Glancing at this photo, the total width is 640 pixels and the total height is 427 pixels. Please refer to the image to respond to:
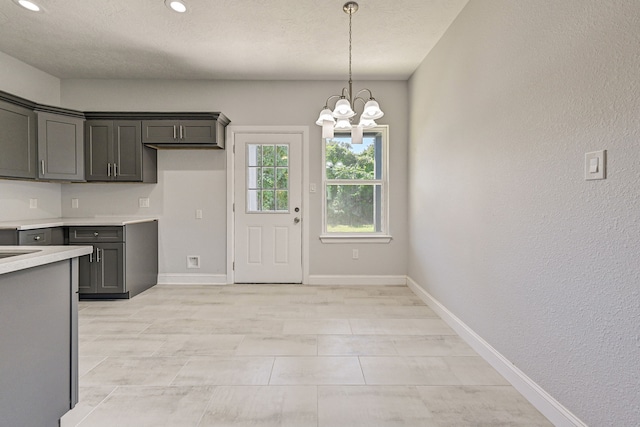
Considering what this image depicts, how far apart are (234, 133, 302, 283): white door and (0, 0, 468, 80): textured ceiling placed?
3.37 ft

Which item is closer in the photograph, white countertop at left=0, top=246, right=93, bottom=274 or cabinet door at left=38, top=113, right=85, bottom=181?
white countertop at left=0, top=246, right=93, bottom=274

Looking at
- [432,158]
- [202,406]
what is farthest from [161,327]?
[432,158]

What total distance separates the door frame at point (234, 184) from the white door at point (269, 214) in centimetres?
5

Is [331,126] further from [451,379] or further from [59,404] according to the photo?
[59,404]

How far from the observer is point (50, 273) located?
1.50 m

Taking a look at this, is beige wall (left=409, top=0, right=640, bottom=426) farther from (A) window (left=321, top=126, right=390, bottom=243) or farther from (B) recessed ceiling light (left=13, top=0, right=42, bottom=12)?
(B) recessed ceiling light (left=13, top=0, right=42, bottom=12)

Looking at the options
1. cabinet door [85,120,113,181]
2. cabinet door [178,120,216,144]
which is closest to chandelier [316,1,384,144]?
cabinet door [178,120,216,144]

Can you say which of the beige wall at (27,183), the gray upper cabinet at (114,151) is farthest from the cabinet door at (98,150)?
the beige wall at (27,183)

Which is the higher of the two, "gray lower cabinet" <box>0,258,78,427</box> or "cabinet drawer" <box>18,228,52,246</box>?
"cabinet drawer" <box>18,228,52,246</box>

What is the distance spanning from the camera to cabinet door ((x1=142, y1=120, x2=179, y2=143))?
158 inches

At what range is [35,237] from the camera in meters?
3.35

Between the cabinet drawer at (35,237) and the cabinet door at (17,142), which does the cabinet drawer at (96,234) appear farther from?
the cabinet door at (17,142)

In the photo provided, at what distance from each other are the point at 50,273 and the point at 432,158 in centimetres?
322

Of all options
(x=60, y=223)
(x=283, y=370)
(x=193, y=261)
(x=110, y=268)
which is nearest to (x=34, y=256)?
(x=283, y=370)
